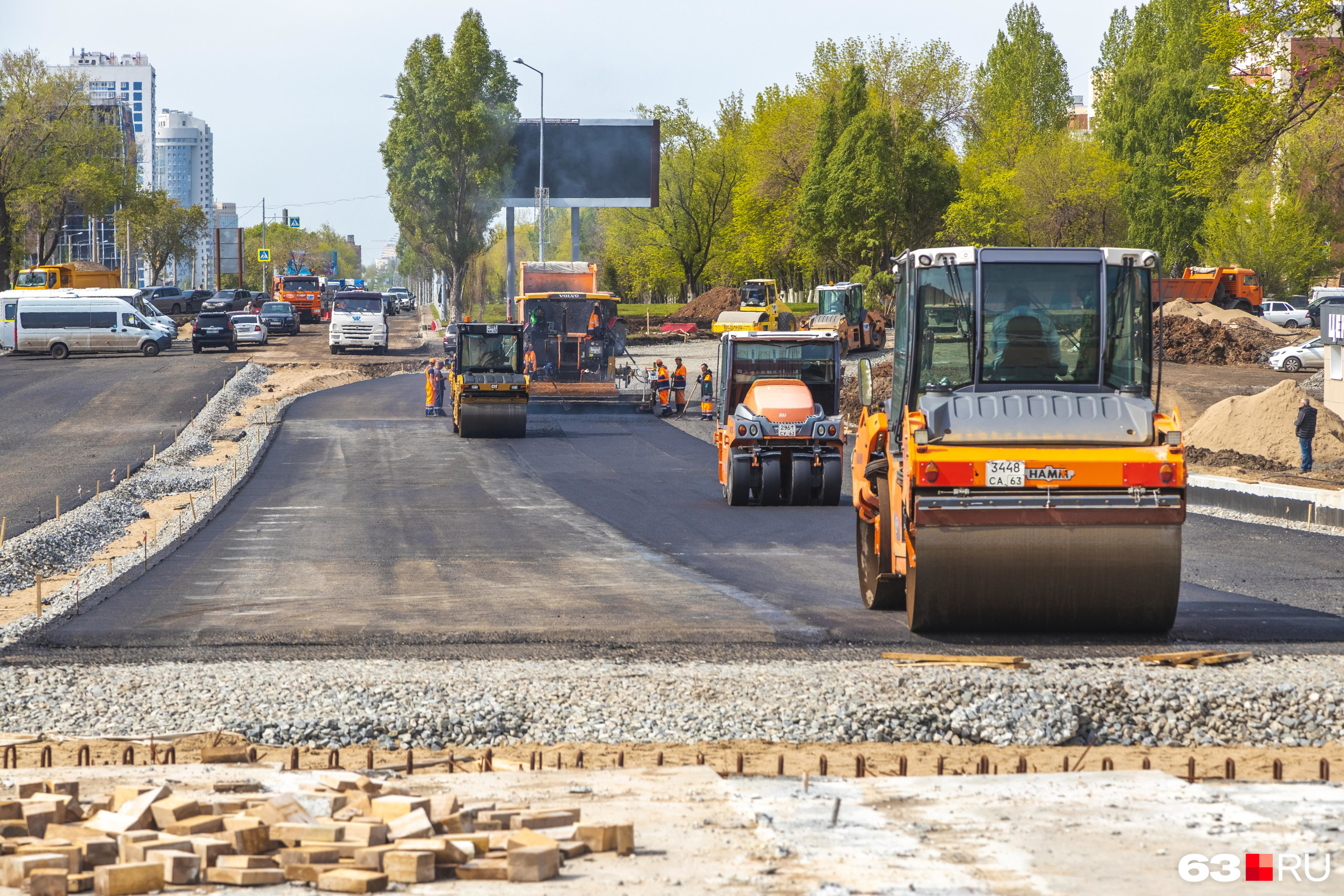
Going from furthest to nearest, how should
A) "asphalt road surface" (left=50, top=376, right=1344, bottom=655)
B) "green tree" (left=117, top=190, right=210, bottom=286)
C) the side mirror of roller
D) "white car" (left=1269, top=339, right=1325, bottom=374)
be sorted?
"green tree" (left=117, top=190, right=210, bottom=286), "white car" (left=1269, top=339, right=1325, bottom=374), "asphalt road surface" (left=50, top=376, right=1344, bottom=655), the side mirror of roller

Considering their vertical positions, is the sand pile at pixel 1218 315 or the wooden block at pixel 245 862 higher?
the sand pile at pixel 1218 315

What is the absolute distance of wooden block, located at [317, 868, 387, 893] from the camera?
5.15 m

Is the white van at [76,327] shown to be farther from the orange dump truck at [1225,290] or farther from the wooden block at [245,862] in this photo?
the wooden block at [245,862]

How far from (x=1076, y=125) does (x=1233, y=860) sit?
113064 mm

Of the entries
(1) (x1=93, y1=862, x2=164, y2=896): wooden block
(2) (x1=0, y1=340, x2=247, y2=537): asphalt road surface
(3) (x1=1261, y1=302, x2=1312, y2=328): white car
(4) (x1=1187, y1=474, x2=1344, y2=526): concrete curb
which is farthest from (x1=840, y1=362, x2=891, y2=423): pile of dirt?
(3) (x1=1261, y1=302, x2=1312, y2=328): white car

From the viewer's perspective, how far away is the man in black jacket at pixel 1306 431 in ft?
78.0

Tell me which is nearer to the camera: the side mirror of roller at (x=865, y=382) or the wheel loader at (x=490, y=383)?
the side mirror of roller at (x=865, y=382)

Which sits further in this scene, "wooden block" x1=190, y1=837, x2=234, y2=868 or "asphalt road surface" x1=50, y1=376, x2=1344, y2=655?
"asphalt road surface" x1=50, y1=376, x2=1344, y2=655

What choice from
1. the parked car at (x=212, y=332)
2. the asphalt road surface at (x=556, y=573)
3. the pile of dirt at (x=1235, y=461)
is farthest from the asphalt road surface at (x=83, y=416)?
the pile of dirt at (x=1235, y=461)

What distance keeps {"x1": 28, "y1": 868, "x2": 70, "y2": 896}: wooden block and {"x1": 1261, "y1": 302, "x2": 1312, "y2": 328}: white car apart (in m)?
61.5

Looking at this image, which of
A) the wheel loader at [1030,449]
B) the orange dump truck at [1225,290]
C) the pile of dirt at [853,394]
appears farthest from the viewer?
the orange dump truck at [1225,290]

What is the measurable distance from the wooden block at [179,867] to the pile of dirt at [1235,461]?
2235cm

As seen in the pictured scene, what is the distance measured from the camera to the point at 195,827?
5.66 meters

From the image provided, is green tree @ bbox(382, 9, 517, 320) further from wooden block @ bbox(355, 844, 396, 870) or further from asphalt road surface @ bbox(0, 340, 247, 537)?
wooden block @ bbox(355, 844, 396, 870)
